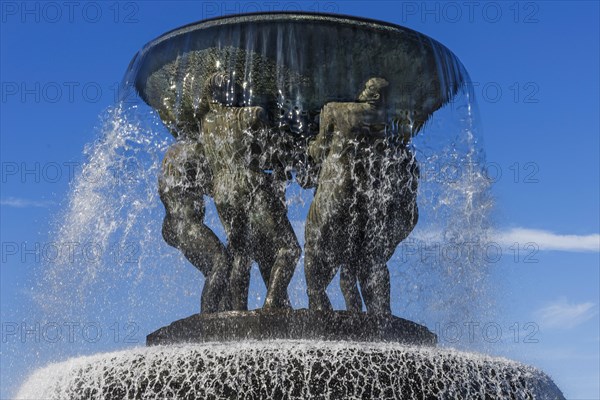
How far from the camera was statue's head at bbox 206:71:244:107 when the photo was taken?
1170cm

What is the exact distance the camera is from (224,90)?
11.7 metres

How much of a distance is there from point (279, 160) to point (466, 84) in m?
2.63

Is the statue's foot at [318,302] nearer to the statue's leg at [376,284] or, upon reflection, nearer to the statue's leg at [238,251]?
the statue's leg at [376,284]

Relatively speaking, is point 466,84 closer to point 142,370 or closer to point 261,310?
point 261,310

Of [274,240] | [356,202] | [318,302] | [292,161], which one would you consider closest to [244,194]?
[274,240]

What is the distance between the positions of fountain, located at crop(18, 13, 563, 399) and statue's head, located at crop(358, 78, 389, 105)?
14 millimetres

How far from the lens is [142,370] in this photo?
30.9 feet

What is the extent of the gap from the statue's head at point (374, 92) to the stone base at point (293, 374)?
9.61 feet

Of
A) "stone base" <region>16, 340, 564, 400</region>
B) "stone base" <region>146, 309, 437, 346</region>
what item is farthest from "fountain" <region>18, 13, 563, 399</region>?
"stone base" <region>16, 340, 564, 400</region>

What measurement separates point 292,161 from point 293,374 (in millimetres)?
3491

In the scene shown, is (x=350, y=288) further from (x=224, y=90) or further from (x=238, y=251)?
(x=224, y=90)

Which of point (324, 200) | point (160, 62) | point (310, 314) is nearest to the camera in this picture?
point (310, 314)

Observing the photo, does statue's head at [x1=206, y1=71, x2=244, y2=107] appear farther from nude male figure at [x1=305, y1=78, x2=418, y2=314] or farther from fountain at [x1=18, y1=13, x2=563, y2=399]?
nude male figure at [x1=305, y1=78, x2=418, y2=314]

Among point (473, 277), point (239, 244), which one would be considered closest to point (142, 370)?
point (239, 244)
